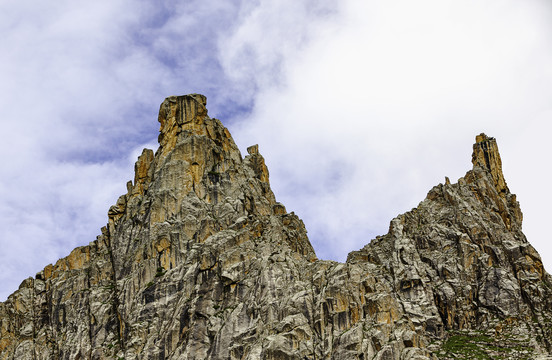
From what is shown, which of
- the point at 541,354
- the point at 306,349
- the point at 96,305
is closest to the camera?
the point at 306,349

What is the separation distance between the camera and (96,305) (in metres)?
199

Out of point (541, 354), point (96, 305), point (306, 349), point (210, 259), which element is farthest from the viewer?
point (96, 305)

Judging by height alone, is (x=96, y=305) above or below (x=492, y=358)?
above

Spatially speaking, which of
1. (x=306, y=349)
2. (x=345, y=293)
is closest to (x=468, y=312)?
(x=345, y=293)

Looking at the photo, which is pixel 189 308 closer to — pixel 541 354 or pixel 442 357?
pixel 442 357

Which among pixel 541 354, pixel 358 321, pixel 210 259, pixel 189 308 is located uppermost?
pixel 210 259

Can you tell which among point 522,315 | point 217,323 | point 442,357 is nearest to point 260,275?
point 217,323

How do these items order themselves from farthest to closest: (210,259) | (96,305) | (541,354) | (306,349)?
(96,305) < (210,259) < (541,354) < (306,349)

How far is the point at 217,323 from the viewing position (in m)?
174

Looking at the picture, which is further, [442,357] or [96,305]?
[96,305]

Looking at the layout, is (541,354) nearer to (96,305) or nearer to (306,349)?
(306,349)

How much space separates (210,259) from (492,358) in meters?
70.5

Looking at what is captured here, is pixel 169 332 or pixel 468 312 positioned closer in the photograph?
pixel 169 332

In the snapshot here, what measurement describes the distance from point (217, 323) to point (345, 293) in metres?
30.4
